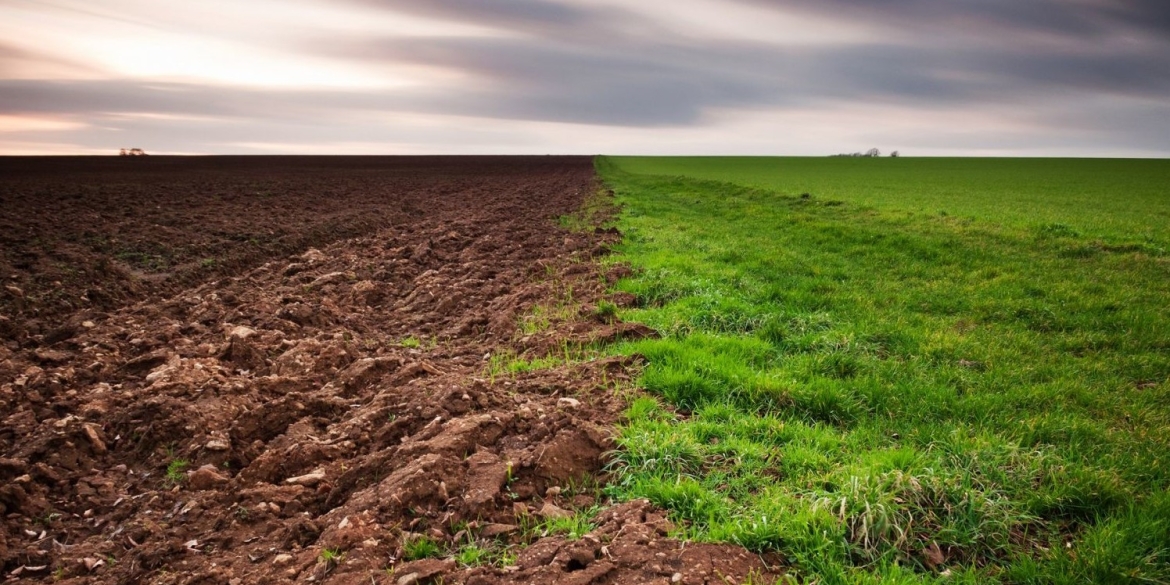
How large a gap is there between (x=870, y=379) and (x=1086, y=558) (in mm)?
2628

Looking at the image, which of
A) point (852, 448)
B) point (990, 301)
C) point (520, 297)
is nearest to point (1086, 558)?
point (852, 448)

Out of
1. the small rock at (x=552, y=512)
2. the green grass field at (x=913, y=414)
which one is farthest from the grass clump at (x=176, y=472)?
the green grass field at (x=913, y=414)

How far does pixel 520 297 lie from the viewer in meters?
9.27

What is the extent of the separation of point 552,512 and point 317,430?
258cm

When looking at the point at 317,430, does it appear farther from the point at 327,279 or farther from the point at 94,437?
the point at 327,279

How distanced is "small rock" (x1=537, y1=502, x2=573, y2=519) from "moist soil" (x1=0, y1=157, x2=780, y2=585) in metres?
0.02

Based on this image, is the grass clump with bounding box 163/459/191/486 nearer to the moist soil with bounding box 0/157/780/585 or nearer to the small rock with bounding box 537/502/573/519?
the moist soil with bounding box 0/157/780/585

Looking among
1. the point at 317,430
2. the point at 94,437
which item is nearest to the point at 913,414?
the point at 317,430

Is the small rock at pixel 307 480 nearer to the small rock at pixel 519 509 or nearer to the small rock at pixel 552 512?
the small rock at pixel 519 509

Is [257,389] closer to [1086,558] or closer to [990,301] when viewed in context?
[1086,558]

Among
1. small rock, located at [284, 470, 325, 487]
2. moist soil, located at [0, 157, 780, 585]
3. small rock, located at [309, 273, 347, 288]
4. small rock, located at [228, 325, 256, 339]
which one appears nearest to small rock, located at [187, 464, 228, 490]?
moist soil, located at [0, 157, 780, 585]

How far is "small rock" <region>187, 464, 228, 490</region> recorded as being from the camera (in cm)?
479

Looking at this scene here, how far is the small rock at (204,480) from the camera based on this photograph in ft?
15.7

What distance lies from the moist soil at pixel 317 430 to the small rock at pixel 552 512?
0.7 inches
